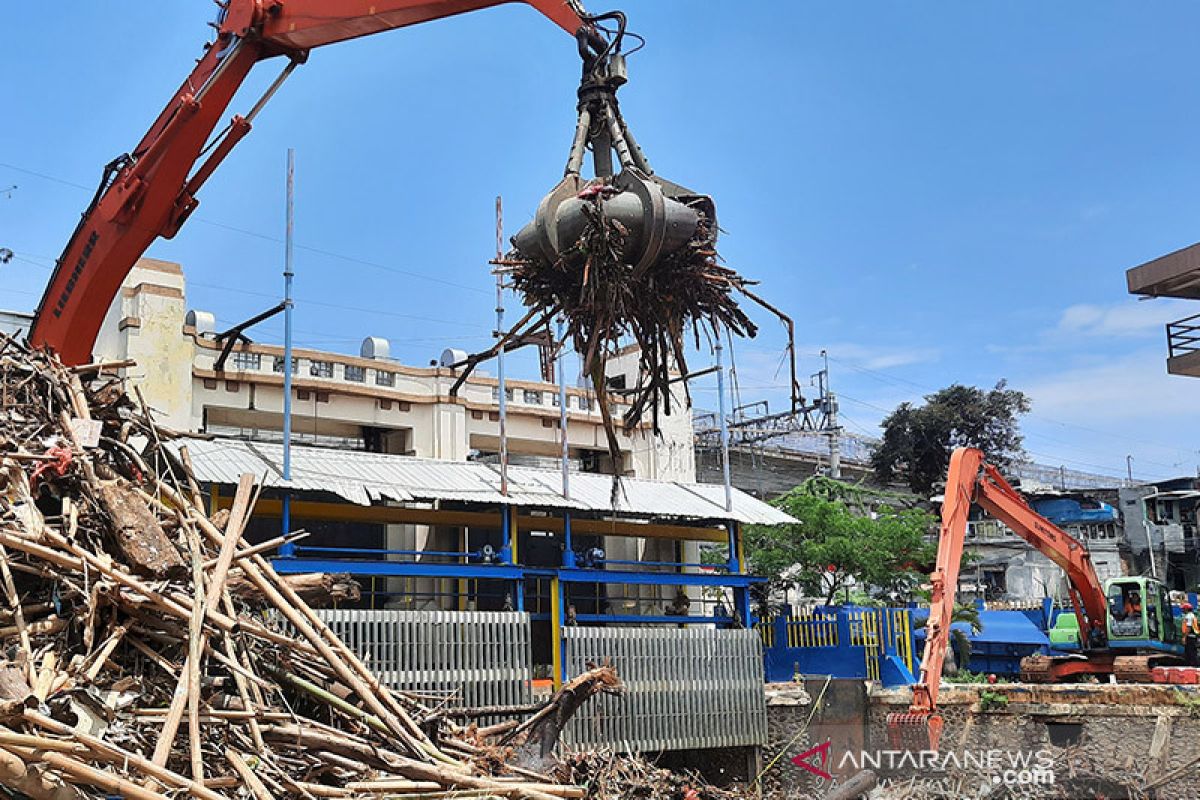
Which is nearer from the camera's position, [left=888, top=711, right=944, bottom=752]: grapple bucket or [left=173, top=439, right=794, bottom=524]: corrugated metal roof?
[left=888, top=711, right=944, bottom=752]: grapple bucket

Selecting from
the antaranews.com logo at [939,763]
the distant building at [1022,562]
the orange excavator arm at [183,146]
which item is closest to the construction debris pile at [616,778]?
the orange excavator arm at [183,146]

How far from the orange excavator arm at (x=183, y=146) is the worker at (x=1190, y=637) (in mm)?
15462

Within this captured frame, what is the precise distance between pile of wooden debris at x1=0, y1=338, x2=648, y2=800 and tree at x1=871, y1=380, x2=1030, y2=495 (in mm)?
32967

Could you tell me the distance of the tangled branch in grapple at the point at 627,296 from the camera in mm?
7180

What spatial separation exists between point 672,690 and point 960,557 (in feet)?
17.0

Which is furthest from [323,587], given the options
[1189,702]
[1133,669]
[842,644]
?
[1133,669]

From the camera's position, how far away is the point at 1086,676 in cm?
1844

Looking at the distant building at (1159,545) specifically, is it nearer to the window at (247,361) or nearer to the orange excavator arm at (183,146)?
the window at (247,361)

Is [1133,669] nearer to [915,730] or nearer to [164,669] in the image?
[915,730]

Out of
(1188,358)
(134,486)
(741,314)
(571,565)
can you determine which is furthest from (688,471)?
(134,486)

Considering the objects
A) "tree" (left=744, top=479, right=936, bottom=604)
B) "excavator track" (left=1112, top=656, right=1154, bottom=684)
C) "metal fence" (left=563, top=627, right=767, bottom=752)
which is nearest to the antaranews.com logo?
"metal fence" (left=563, top=627, right=767, bottom=752)

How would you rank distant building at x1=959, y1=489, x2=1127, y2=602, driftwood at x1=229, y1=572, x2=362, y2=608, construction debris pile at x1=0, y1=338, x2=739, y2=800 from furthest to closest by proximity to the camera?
distant building at x1=959, y1=489, x2=1127, y2=602 < driftwood at x1=229, y1=572, x2=362, y2=608 < construction debris pile at x1=0, y1=338, x2=739, y2=800

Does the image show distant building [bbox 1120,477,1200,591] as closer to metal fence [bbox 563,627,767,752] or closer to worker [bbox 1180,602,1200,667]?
worker [bbox 1180,602,1200,667]

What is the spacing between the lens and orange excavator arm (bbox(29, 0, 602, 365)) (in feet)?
31.8
